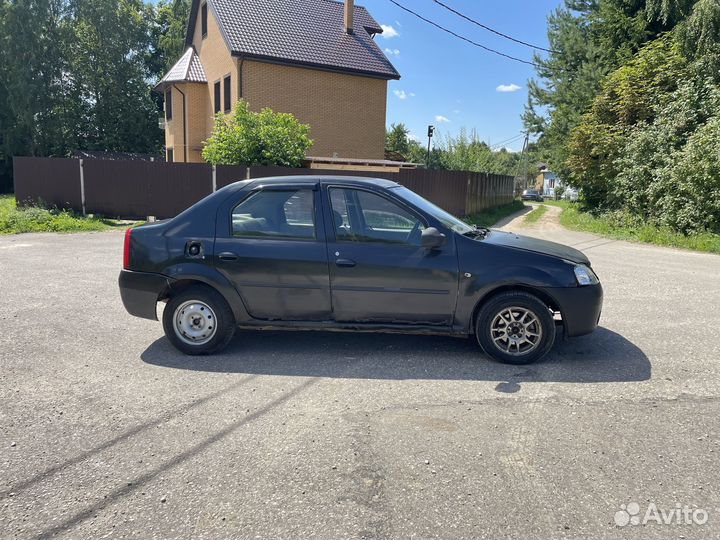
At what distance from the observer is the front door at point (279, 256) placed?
4840 millimetres

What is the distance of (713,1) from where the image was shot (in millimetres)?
15656

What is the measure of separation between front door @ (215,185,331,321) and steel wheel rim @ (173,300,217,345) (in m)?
0.37

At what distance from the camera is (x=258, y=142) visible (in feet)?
56.1

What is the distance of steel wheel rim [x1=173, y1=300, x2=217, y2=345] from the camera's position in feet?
A: 16.2

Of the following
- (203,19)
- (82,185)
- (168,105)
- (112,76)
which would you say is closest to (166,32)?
(112,76)

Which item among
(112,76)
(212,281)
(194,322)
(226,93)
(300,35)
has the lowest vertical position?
(194,322)

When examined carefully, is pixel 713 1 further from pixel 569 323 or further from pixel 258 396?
pixel 258 396

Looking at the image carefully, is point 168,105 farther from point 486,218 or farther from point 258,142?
point 486,218

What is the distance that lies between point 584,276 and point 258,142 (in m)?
14.1

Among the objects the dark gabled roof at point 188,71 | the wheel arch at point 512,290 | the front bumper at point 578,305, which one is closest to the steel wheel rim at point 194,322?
the wheel arch at point 512,290

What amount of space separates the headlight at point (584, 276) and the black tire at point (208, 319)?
312 centimetres

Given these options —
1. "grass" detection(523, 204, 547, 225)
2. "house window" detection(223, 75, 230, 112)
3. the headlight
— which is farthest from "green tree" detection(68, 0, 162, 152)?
the headlight

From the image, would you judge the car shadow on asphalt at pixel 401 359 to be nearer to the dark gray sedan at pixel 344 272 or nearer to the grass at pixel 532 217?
the dark gray sedan at pixel 344 272

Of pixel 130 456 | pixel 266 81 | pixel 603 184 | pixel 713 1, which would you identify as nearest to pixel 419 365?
pixel 130 456
